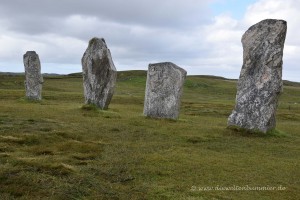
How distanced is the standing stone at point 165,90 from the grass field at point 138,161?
2525 mm

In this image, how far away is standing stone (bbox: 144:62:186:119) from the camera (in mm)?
29875

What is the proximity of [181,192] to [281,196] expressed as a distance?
3050 mm

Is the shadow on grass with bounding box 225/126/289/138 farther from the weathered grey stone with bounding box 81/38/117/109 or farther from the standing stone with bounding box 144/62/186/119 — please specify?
the weathered grey stone with bounding box 81/38/117/109

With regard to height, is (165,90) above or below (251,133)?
above

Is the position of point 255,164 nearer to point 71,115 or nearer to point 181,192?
point 181,192

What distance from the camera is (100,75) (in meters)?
33.6

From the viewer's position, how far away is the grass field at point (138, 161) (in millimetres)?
12594

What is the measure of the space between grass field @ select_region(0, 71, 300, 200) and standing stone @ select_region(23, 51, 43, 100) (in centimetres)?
→ 1508

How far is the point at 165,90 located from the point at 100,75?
6287 millimetres

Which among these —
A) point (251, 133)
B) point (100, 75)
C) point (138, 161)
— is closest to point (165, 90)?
point (100, 75)

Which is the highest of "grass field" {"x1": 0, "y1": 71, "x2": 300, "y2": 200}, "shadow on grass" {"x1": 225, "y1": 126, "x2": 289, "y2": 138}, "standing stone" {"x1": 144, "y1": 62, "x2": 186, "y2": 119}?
"standing stone" {"x1": 144, "y1": 62, "x2": 186, "y2": 119}

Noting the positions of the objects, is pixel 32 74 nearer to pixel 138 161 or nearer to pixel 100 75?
pixel 100 75

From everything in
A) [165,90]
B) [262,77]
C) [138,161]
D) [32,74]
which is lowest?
[138,161]

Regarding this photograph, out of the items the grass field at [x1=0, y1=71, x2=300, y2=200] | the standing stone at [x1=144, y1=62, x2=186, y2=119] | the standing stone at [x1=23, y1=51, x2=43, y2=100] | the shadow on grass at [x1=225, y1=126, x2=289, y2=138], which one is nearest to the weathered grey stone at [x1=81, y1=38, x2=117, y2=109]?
the standing stone at [x1=144, y1=62, x2=186, y2=119]
